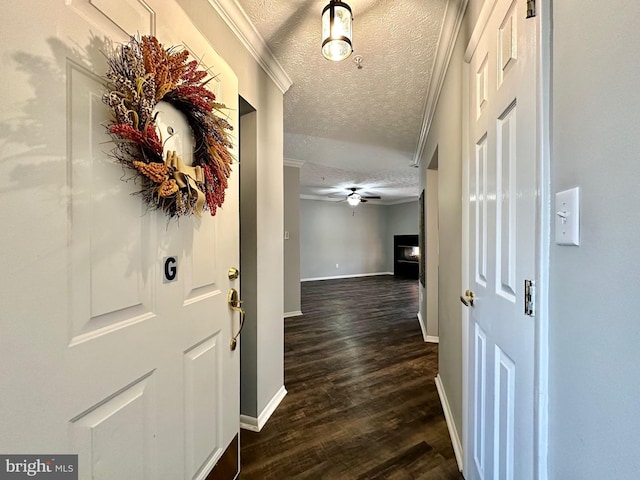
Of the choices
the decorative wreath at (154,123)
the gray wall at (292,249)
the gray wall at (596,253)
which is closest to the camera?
the gray wall at (596,253)

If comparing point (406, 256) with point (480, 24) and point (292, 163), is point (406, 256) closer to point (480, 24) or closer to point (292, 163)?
point (292, 163)

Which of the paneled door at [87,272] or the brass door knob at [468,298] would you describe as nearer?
the paneled door at [87,272]

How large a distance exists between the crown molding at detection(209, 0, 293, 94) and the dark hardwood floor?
2352mm

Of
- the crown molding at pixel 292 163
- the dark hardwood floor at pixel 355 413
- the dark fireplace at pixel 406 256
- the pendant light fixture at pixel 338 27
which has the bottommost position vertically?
the dark hardwood floor at pixel 355 413

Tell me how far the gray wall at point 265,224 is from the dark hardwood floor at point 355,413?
26 cm

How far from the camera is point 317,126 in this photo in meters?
2.94

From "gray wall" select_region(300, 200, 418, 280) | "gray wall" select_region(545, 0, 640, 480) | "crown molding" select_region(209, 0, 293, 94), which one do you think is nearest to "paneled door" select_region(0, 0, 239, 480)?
"crown molding" select_region(209, 0, 293, 94)

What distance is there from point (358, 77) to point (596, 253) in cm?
197

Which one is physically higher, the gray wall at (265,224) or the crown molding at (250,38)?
the crown molding at (250,38)

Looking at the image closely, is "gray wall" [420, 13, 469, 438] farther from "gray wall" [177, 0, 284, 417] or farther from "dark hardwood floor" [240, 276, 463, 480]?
"gray wall" [177, 0, 284, 417]

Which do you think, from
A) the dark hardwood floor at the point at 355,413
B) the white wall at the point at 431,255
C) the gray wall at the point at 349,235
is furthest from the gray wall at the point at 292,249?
the gray wall at the point at 349,235

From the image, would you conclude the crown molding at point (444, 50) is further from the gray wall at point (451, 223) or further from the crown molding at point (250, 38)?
the crown molding at point (250, 38)

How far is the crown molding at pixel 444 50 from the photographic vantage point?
1.44m

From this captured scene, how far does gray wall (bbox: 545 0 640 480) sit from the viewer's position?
0.44 meters
